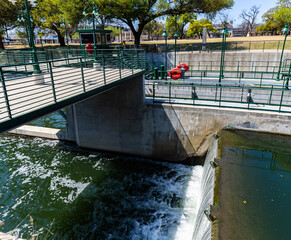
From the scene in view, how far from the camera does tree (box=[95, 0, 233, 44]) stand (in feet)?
95.6

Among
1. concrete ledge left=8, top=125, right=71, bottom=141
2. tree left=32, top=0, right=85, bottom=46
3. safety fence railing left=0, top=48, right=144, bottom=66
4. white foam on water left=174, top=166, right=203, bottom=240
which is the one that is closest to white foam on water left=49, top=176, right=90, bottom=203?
concrete ledge left=8, top=125, right=71, bottom=141

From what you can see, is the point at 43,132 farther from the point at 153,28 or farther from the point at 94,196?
the point at 153,28

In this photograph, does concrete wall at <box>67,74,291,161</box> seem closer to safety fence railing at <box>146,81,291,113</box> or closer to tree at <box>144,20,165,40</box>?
safety fence railing at <box>146,81,291,113</box>

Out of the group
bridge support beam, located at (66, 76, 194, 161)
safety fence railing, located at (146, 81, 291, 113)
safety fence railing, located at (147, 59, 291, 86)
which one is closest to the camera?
safety fence railing, located at (146, 81, 291, 113)

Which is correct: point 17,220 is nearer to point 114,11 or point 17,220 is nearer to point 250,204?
point 250,204

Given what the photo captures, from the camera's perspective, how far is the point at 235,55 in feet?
85.0

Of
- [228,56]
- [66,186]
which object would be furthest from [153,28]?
[66,186]

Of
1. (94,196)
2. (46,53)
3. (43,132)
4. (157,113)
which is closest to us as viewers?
(94,196)

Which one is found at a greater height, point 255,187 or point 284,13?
point 284,13

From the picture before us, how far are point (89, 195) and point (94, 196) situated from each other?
28 centimetres

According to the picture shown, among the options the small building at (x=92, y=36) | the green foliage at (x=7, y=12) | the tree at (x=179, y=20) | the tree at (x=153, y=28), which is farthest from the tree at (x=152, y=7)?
the tree at (x=153, y=28)

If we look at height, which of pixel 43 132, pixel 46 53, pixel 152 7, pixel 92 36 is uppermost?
pixel 152 7

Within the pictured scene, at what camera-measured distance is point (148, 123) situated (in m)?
14.3

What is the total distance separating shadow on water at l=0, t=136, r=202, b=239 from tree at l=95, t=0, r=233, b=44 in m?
21.1
